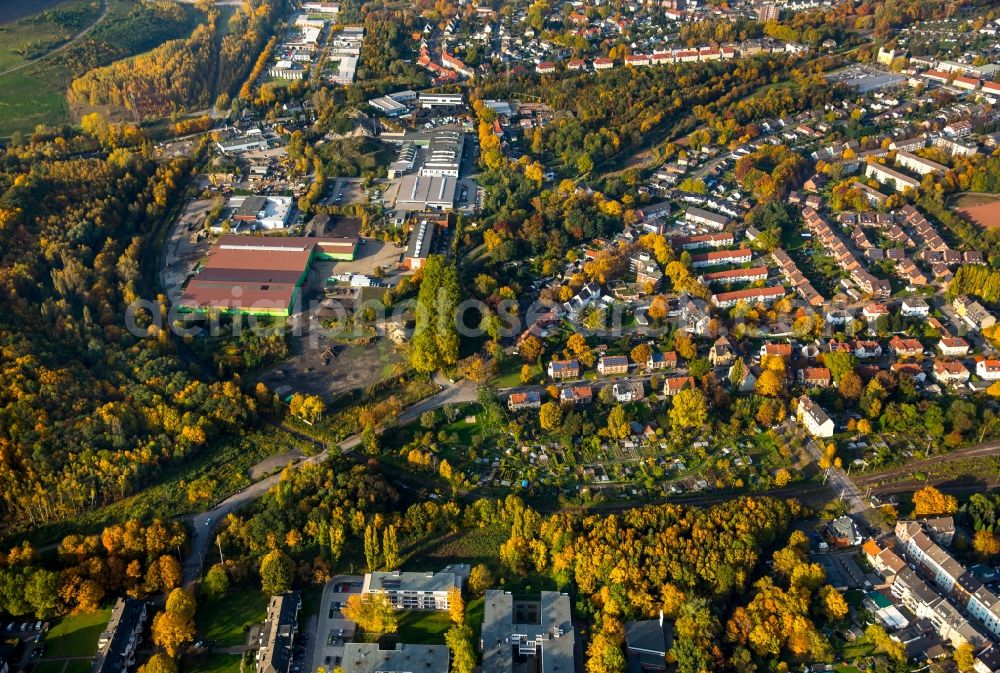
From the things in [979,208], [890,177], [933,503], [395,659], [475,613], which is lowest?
[475,613]

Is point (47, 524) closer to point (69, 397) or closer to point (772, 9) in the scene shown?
point (69, 397)

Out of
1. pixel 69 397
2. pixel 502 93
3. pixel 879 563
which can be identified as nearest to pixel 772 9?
pixel 502 93

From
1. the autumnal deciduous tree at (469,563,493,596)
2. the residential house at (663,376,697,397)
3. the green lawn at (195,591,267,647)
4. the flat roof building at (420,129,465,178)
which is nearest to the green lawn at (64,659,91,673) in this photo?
the green lawn at (195,591,267,647)

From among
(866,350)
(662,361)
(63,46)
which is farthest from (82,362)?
(63,46)

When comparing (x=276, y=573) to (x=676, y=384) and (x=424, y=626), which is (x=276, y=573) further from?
(x=676, y=384)

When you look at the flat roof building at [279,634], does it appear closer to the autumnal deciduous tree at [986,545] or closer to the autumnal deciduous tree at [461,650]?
the autumnal deciduous tree at [461,650]

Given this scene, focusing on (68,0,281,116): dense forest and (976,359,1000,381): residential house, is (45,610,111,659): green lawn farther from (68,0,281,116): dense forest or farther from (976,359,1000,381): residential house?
(68,0,281,116): dense forest
